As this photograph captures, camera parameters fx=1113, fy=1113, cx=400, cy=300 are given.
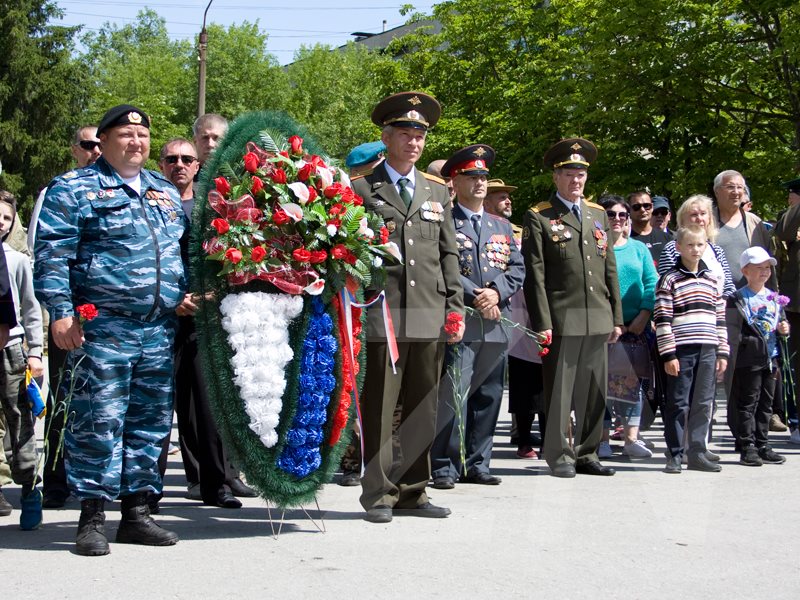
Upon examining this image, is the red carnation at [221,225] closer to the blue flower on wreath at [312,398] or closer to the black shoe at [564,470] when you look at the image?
the blue flower on wreath at [312,398]

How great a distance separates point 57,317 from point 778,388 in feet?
23.6

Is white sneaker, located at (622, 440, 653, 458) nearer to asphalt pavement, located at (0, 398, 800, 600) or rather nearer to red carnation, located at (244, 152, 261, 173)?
asphalt pavement, located at (0, 398, 800, 600)

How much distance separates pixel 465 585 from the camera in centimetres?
485

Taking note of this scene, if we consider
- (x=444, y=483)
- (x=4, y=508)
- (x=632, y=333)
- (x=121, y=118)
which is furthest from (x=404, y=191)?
(x=632, y=333)

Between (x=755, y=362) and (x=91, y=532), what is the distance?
5.71m

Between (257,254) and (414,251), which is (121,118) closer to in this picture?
(257,254)

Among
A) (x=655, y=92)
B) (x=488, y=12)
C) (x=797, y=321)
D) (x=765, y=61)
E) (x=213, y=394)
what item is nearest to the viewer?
(x=213, y=394)

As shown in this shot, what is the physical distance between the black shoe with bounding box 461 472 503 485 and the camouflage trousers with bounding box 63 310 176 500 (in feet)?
8.94

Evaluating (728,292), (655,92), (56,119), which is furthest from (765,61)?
(56,119)

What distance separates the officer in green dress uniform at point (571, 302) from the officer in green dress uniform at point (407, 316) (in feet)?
4.88

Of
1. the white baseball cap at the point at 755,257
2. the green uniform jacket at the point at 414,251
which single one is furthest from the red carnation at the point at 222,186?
the white baseball cap at the point at 755,257

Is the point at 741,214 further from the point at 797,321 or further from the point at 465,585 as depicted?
the point at 465,585

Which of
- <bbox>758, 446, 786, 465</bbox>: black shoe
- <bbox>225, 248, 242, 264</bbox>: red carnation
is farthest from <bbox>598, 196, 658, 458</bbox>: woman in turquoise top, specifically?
<bbox>225, 248, 242, 264</bbox>: red carnation

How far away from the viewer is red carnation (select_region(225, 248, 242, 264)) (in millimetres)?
5656
